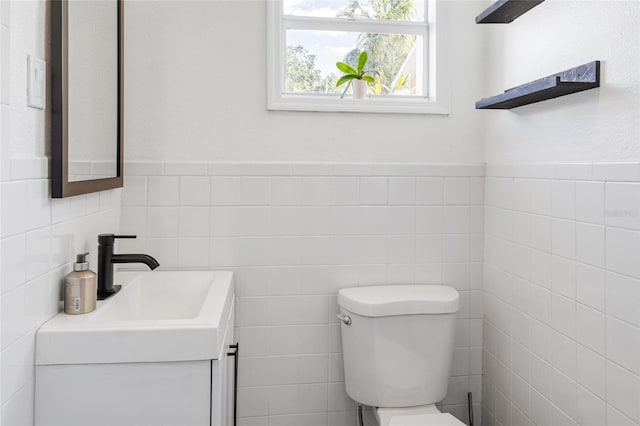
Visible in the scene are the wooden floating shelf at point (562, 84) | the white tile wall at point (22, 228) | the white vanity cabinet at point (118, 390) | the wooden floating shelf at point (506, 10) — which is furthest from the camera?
the wooden floating shelf at point (506, 10)

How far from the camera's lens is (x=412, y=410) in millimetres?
1738

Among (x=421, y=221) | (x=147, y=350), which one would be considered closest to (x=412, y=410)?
(x=421, y=221)

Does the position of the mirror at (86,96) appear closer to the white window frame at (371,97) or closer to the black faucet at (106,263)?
the black faucet at (106,263)

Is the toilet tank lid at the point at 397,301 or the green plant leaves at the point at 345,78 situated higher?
the green plant leaves at the point at 345,78

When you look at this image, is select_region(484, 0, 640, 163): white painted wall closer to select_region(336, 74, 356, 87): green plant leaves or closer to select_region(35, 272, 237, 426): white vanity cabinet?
select_region(336, 74, 356, 87): green plant leaves

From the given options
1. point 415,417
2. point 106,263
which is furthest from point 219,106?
point 415,417

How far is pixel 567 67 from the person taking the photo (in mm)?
1454

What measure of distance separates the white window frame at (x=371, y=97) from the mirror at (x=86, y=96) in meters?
0.56

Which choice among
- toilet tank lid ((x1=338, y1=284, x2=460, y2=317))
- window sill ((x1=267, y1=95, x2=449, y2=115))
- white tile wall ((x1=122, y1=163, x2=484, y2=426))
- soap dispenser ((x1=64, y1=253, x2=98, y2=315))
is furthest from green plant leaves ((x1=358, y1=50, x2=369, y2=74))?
soap dispenser ((x1=64, y1=253, x2=98, y2=315))

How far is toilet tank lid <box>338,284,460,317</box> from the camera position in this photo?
5.54 feet

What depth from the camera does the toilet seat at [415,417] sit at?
1.58 metres

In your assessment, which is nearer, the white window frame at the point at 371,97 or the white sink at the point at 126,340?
the white sink at the point at 126,340

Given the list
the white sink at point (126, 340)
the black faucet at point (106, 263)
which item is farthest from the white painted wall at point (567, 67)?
the black faucet at point (106, 263)

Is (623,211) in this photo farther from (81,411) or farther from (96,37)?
(96,37)
